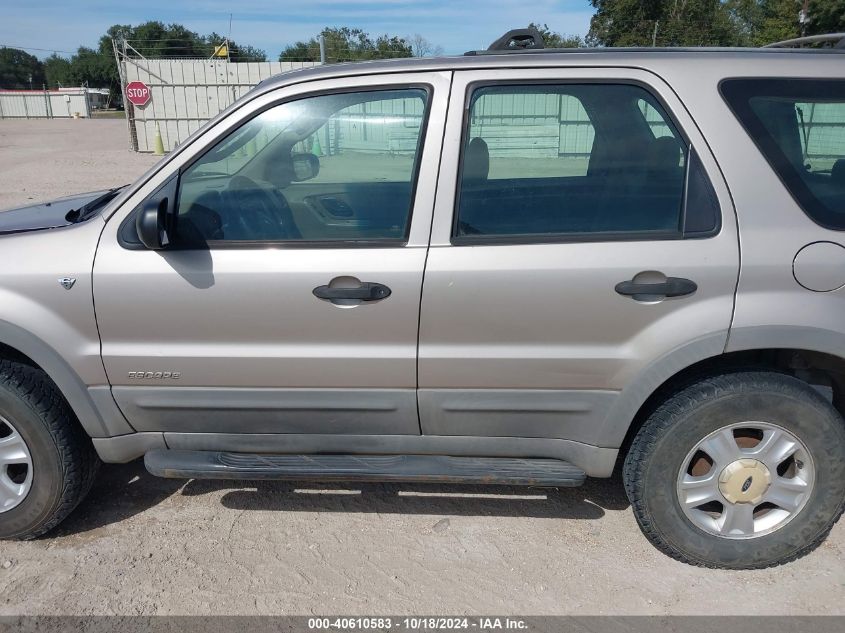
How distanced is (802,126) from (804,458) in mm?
1289

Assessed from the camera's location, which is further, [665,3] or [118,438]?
[665,3]

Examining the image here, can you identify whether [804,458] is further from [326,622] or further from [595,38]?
[595,38]

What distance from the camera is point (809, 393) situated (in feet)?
8.41

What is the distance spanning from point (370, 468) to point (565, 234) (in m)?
1.21

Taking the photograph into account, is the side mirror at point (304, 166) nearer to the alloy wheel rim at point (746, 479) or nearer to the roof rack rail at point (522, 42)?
the roof rack rail at point (522, 42)

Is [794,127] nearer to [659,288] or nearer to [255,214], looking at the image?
[659,288]

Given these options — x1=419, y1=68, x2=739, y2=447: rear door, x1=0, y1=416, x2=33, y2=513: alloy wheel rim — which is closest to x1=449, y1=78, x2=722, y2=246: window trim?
x1=419, y1=68, x2=739, y2=447: rear door

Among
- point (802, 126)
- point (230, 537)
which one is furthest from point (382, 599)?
point (802, 126)

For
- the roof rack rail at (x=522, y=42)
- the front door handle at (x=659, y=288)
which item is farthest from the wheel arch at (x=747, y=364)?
the roof rack rail at (x=522, y=42)

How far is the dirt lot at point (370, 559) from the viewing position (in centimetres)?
263

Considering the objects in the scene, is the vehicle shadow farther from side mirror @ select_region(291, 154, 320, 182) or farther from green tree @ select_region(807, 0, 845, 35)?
green tree @ select_region(807, 0, 845, 35)

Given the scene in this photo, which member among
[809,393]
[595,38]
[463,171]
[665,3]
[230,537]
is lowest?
[230,537]

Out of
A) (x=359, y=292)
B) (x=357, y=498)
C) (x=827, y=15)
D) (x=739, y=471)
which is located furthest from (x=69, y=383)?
(x=827, y=15)

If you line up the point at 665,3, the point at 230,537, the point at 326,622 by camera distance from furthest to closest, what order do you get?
1. the point at 665,3
2. the point at 230,537
3. the point at 326,622
